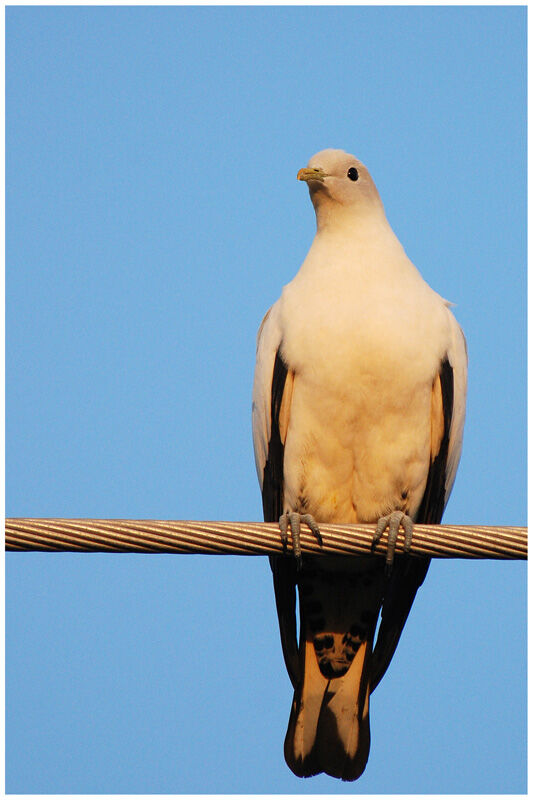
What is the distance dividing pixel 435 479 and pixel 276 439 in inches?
36.6

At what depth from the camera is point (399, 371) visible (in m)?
5.77

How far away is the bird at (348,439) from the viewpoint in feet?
19.0

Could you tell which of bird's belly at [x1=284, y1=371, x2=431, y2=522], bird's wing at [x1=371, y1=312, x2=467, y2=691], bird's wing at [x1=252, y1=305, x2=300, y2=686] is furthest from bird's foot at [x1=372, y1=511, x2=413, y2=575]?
bird's wing at [x1=252, y1=305, x2=300, y2=686]

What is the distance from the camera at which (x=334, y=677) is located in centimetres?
619

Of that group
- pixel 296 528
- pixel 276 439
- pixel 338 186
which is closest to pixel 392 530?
pixel 296 528

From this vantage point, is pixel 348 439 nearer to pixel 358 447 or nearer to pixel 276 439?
pixel 358 447

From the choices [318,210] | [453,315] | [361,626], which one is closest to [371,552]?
[361,626]

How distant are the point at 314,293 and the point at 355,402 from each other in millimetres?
655

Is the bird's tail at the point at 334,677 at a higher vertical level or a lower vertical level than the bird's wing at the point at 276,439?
lower

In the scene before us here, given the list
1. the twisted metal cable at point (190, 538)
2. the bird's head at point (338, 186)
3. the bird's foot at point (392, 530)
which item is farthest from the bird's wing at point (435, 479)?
the twisted metal cable at point (190, 538)

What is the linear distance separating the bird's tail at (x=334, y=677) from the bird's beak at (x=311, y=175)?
230 cm

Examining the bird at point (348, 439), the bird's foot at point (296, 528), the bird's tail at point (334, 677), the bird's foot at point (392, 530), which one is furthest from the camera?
the bird's tail at point (334, 677)

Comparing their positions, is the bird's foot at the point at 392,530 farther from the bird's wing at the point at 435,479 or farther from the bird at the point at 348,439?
the bird's wing at the point at 435,479

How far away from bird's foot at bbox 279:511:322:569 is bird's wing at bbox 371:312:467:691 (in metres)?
0.80
